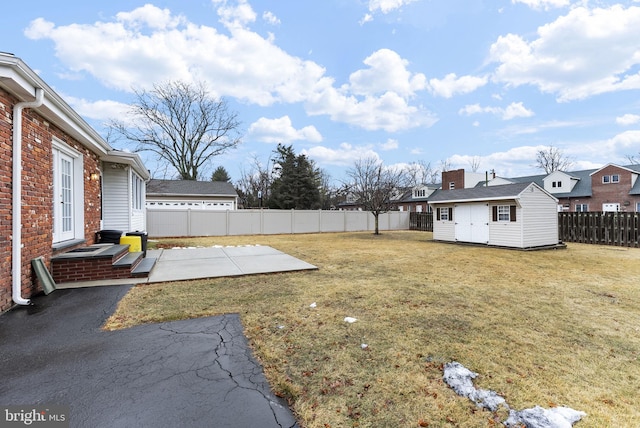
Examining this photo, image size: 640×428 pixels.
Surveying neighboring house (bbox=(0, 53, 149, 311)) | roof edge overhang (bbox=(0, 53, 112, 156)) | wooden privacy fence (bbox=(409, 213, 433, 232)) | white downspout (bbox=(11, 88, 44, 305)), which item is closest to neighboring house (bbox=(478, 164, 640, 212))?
wooden privacy fence (bbox=(409, 213, 433, 232))

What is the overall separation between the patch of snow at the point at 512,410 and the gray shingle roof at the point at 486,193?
10.8 meters

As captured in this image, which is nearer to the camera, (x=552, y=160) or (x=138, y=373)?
(x=138, y=373)

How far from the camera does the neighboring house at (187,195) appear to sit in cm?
2194

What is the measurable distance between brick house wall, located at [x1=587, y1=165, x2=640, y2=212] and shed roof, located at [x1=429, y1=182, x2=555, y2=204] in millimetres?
20410

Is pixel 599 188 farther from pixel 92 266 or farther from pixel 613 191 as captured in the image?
pixel 92 266

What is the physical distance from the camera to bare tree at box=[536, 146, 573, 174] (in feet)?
128

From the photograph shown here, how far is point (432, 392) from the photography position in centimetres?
219

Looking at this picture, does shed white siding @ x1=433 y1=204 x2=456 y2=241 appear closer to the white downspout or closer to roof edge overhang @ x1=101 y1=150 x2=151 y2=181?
roof edge overhang @ x1=101 y1=150 x2=151 y2=181

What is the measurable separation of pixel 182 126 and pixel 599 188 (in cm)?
3730

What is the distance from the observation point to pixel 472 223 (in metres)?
13.0

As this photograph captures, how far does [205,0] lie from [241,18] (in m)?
1.49

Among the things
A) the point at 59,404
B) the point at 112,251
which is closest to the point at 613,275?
the point at 59,404

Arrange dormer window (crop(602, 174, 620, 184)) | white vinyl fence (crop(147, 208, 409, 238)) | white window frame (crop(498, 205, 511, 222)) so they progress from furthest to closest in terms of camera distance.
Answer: dormer window (crop(602, 174, 620, 184))
white vinyl fence (crop(147, 208, 409, 238))
white window frame (crop(498, 205, 511, 222))

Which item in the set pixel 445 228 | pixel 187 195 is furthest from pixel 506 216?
pixel 187 195
